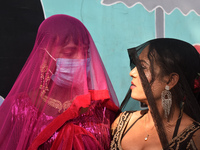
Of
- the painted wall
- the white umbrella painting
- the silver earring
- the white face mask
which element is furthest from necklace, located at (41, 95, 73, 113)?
the white umbrella painting

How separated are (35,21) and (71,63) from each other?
2.44ft

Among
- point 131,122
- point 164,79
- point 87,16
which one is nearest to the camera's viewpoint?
point 164,79

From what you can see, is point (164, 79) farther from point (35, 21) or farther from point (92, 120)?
point (35, 21)

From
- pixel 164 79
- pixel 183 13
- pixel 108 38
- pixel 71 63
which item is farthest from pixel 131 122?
pixel 183 13

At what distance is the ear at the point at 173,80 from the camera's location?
Answer: 1296 millimetres

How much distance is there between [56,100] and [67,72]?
0.18m

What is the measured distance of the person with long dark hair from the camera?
1278mm

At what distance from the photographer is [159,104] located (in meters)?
1.34

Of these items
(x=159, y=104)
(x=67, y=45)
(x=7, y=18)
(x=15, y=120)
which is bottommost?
(x=15, y=120)

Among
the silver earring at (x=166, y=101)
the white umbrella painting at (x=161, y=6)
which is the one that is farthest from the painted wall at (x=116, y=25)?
the silver earring at (x=166, y=101)

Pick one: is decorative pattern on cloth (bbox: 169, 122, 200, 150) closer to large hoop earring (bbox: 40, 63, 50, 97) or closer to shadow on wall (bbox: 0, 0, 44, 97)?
large hoop earring (bbox: 40, 63, 50, 97)

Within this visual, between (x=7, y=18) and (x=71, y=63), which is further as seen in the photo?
(x=7, y=18)

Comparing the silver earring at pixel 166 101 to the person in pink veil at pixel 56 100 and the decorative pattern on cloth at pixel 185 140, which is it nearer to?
the decorative pattern on cloth at pixel 185 140

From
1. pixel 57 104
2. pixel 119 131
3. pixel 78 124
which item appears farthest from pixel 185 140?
pixel 57 104
